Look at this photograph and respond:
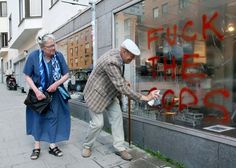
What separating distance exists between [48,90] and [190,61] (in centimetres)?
216

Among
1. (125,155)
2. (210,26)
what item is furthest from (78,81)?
(210,26)

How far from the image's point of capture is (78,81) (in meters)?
7.99

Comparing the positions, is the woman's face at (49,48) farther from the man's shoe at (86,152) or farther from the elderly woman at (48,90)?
the man's shoe at (86,152)

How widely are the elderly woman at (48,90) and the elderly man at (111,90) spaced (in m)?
0.49

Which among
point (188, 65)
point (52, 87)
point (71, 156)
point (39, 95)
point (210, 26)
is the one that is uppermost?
point (210, 26)

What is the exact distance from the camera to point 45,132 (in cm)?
439

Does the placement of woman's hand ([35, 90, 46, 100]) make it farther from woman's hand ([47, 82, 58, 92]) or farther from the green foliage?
the green foliage

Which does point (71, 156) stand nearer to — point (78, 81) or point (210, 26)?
point (210, 26)

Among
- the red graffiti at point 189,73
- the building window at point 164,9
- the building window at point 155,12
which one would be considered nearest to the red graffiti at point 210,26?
the red graffiti at point 189,73

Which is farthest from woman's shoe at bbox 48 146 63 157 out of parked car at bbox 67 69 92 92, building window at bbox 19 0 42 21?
building window at bbox 19 0 42 21

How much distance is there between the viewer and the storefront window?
3.93 m

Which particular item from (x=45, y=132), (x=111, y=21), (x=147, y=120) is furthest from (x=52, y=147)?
(x=111, y=21)

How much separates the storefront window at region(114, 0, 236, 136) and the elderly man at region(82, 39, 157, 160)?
2.85ft

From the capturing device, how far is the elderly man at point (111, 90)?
3.66 m
